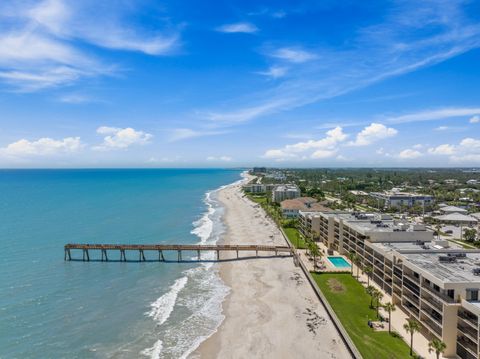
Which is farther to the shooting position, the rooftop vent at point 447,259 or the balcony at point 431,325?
the rooftop vent at point 447,259

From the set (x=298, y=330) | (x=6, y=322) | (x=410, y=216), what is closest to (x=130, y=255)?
(x=6, y=322)

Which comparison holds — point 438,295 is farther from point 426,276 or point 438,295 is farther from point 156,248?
point 156,248

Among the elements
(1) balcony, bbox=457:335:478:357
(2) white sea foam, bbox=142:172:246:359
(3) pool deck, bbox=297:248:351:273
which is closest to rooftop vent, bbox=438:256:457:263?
(1) balcony, bbox=457:335:478:357

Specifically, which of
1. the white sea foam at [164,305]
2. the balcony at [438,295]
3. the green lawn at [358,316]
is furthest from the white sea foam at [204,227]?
the balcony at [438,295]

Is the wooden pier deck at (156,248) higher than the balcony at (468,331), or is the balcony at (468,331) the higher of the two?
the balcony at (468,331)

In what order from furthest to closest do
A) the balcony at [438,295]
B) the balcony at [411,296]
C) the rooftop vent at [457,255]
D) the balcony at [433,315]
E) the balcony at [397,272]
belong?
the balcony at [397,272], the rooftop vent at [457,255], the balcony at [411,296], the balcony at [433,315], the balcony at [438,295]

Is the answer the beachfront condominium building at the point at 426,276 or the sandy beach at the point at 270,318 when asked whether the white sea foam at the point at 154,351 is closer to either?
the sandy beach at the point at 270,318
